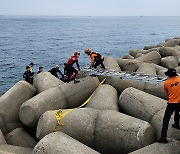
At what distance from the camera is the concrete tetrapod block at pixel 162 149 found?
5.95 metres

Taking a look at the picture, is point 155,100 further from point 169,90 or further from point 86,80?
point 86,80

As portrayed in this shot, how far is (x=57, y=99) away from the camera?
8875mm

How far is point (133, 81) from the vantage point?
1019cm

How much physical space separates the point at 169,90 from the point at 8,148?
4.22 metres

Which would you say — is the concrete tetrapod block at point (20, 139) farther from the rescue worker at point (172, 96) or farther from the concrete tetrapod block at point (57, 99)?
the rescue worker at point (172, 96)

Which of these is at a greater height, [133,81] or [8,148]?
[133,81]

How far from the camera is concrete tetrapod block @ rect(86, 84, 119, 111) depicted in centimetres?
836

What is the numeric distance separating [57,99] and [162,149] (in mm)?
3873

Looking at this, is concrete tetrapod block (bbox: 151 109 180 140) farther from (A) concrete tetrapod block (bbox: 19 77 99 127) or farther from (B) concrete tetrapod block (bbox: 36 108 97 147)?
(A) concrete tetrapod block (bbox: 19 77 99 127)

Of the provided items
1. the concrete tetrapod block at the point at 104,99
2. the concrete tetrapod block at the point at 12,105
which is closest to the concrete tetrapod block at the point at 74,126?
the concrete tetrapod block at the point at 104,99

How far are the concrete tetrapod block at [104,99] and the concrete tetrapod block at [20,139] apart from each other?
194cm

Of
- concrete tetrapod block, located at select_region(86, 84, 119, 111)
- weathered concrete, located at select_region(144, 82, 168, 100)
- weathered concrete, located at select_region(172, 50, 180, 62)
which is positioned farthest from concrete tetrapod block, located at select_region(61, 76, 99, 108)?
weathered concrete, located at select_region(172, 50, 180, 62)

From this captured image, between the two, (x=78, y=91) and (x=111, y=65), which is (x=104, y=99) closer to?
(x=78, y=91)

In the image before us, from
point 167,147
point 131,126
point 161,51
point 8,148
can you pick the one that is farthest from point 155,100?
point 161,51
